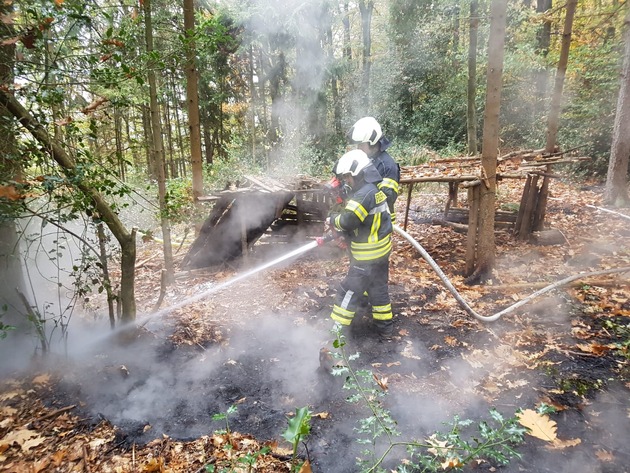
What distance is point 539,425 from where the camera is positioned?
115 inches

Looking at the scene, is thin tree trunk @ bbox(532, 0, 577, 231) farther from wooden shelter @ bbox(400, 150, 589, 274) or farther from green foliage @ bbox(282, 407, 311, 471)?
green foliage @ bbox(282, 407, 311, 471)

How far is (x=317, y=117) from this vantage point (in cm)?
1848

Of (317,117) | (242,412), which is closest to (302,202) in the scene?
(242,412)

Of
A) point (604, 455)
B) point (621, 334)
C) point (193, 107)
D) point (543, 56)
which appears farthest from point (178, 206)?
point (543, 56)

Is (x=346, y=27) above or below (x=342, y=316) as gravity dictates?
above

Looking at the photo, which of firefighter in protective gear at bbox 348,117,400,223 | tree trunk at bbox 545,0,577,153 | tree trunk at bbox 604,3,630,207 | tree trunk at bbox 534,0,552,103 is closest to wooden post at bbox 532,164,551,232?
tree trunk at bbox 545,0,577,153

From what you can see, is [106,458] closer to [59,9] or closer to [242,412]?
[242,412]

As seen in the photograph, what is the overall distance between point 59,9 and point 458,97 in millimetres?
17606

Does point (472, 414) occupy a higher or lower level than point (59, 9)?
lower

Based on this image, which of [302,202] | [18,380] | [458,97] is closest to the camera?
[18,380]

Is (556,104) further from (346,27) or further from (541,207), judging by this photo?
(346,27)

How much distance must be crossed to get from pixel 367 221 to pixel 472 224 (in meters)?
2.56

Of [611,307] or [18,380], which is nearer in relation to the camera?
[18,380]

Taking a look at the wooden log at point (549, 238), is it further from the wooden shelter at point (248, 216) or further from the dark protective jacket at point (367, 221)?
the dark protective jacket at point (367, 221)
